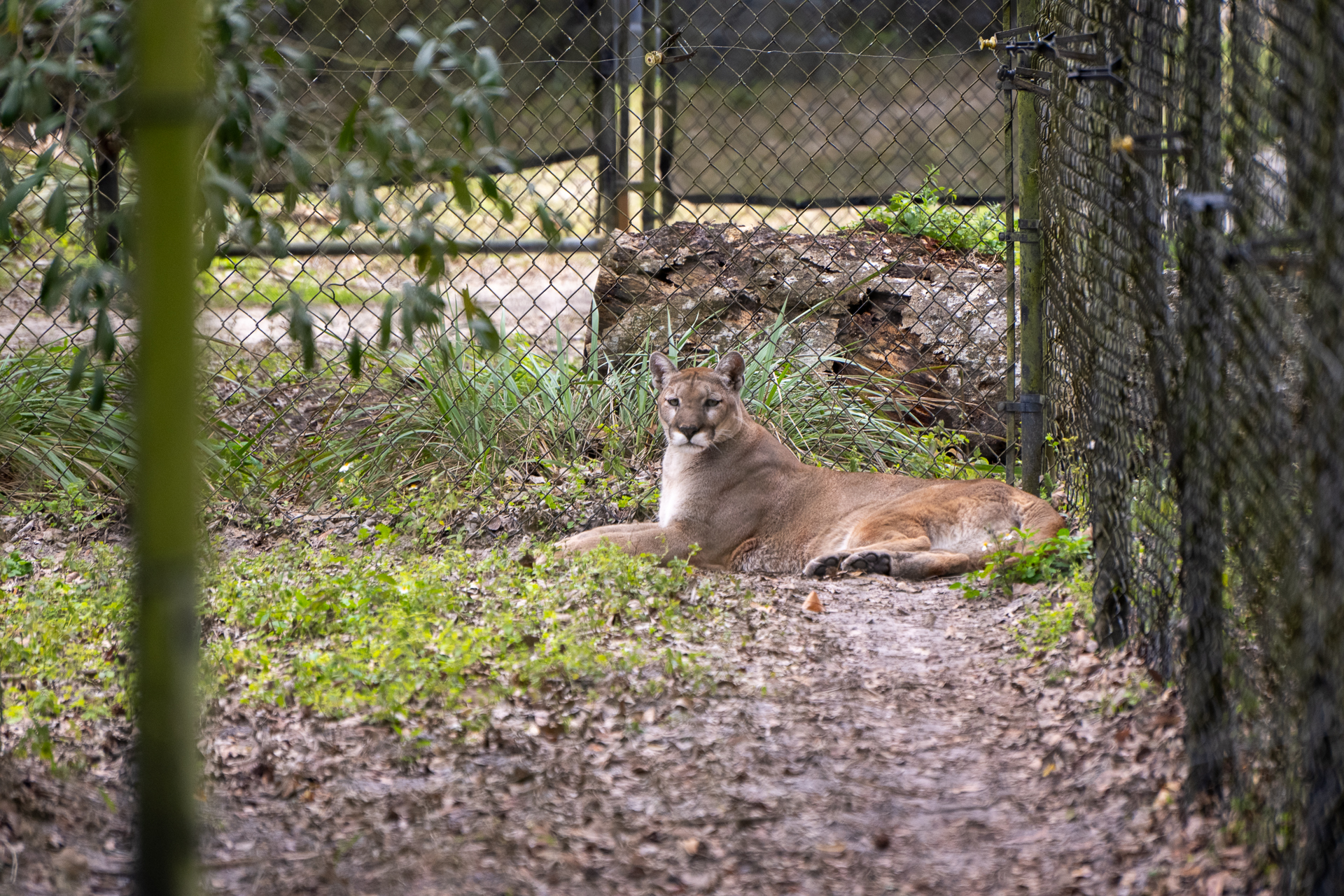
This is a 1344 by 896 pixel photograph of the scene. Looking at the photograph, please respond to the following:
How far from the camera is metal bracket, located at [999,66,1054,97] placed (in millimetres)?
4707

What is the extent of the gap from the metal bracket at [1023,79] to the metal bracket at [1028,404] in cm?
141

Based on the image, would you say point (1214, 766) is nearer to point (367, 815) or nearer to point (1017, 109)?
point (367, 815)

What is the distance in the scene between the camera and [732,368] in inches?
236

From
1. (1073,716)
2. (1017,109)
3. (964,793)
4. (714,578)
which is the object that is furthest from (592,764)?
(1017,109)

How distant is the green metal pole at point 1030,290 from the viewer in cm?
546

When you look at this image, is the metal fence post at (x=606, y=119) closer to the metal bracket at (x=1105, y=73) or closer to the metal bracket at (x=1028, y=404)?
the metal bracket at (x=1028, y=404)

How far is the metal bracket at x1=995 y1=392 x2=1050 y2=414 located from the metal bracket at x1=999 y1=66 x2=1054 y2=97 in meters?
1.41

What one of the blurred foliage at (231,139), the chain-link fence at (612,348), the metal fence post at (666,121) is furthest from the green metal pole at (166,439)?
the metal fence post at (666,121)

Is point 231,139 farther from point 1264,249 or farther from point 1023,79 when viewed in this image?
point 1023,79

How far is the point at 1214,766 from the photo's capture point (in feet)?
8.34

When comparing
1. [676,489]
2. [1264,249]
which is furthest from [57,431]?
[1264,249]

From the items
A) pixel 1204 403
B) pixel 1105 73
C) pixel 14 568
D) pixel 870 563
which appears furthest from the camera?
pixel 870 563

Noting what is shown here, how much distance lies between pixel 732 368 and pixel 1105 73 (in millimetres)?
3012

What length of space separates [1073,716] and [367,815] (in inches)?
75.0
